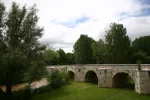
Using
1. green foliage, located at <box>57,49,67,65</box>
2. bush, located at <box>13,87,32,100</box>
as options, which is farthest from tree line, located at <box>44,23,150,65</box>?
green foliage, located at <box>57,49,67,65</box>

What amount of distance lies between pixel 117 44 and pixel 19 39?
23085mm

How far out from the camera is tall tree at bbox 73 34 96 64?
45.6 metres

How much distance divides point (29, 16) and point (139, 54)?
103 ft

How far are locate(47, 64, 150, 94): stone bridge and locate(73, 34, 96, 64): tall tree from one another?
27.8ft

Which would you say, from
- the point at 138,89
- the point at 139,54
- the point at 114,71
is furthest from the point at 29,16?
the point at 139,54

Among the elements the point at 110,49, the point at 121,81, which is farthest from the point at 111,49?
the point at 121,81

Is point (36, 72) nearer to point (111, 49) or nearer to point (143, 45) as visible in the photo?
point (111, 49)

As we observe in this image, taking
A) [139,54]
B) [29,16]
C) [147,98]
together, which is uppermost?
[29,16]

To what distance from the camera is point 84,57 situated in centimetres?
4556

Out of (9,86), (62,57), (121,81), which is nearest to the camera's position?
(9,86)

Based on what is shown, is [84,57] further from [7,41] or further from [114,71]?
[7,41]

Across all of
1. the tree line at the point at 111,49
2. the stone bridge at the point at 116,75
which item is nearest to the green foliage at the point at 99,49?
the tree line at the point at 111,49

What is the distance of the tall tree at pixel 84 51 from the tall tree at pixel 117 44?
6561mm

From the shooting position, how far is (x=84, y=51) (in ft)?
152
